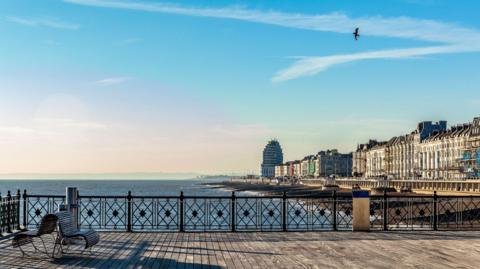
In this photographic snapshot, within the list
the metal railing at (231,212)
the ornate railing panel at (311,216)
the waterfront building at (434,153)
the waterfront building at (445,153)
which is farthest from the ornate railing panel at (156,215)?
the waterfront building at (445,153)

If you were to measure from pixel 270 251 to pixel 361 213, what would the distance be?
592 cm

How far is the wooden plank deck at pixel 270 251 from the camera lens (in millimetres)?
12281

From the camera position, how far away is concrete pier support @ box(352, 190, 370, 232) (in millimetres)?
18922

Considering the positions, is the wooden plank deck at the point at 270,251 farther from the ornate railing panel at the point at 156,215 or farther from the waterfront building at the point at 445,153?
the waterfront building at the point at 445,153

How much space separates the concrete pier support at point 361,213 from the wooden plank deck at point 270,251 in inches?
34.0

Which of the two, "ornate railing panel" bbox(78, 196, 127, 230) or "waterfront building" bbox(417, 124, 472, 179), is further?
"waterfront building" bbox(417, 124, 472, 179)

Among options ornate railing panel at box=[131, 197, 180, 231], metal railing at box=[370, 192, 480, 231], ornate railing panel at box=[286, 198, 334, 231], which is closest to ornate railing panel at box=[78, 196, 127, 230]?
ornate railing panel at box=[131, 197, 180, 231]

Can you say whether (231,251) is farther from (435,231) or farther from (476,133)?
(476,133)

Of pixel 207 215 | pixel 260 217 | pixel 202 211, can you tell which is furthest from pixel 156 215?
pixel 202 211

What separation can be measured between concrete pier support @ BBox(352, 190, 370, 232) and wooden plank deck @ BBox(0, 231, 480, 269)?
2.83 feet

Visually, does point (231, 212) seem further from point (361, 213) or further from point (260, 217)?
point (361, 213)

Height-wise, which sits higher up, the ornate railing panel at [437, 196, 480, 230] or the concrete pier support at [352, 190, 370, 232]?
the concrete pier support at [352, 190, 370, 232]

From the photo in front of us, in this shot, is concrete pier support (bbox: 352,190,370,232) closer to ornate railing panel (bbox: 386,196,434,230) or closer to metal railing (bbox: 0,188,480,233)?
metal railing (bbox: 0,188,480,233)

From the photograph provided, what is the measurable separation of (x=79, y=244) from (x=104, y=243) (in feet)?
2.21
